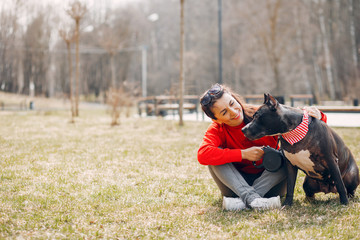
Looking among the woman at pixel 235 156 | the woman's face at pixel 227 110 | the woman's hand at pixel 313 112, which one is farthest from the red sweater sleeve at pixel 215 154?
the woman's hand at pixel 313 112

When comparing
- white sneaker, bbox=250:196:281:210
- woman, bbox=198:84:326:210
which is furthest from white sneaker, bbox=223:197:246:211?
white sneaker, bbox=250:196:281:210

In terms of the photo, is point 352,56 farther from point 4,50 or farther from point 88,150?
point 4,50

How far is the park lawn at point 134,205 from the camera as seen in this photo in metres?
2.95

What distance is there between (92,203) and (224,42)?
3687cm

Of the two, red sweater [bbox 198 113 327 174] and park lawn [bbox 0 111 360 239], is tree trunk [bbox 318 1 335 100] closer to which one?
park lawn [bbox 0 111 360 239]

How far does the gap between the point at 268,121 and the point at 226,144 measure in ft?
2.40

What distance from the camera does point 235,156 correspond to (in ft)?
11.1

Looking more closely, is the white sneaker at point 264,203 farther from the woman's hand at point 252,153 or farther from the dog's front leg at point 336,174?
the dog's front leg at point 336,174

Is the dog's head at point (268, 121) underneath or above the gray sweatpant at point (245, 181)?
above

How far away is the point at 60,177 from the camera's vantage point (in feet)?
16.4

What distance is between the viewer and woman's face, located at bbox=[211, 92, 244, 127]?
3.43m

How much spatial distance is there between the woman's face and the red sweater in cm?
16

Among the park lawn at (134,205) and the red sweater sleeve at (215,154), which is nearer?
the park lawn at (134,205)

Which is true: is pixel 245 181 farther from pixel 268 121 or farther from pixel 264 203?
pixel 268 121
